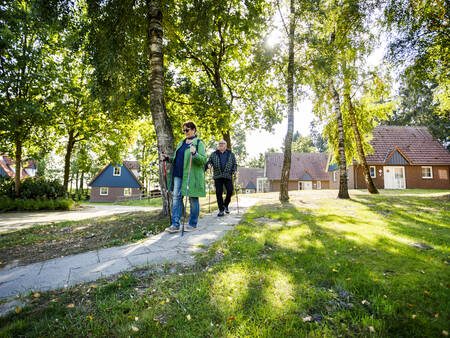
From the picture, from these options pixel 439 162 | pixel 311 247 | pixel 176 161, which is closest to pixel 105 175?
pixel 176 161

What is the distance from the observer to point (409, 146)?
2525cm

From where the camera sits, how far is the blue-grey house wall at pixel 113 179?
1457 inches

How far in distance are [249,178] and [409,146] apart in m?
26.5

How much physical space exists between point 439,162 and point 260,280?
102 feet

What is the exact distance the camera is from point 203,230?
16.4 feet

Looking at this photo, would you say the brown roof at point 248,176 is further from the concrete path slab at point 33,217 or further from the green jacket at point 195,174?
the green jacket at point 195,174

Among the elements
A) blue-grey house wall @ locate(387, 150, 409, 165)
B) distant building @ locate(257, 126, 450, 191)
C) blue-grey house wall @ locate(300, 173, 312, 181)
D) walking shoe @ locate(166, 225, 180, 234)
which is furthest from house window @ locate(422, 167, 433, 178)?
walking shoe @ locate(166, 225, 180, 234)

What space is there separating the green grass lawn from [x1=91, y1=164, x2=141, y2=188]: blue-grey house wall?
37.8 m

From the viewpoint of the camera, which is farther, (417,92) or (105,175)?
(105,175)

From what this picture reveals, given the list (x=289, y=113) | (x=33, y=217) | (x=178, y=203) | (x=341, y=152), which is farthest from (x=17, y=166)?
(x=341, y=152)

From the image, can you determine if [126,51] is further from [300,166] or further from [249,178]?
[249,178]

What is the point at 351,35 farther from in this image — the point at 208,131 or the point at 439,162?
the point at 439,162

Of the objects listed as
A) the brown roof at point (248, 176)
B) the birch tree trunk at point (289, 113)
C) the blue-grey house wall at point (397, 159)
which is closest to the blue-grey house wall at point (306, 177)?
the brown roof at point (248, 176)

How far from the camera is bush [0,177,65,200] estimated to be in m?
15.5
